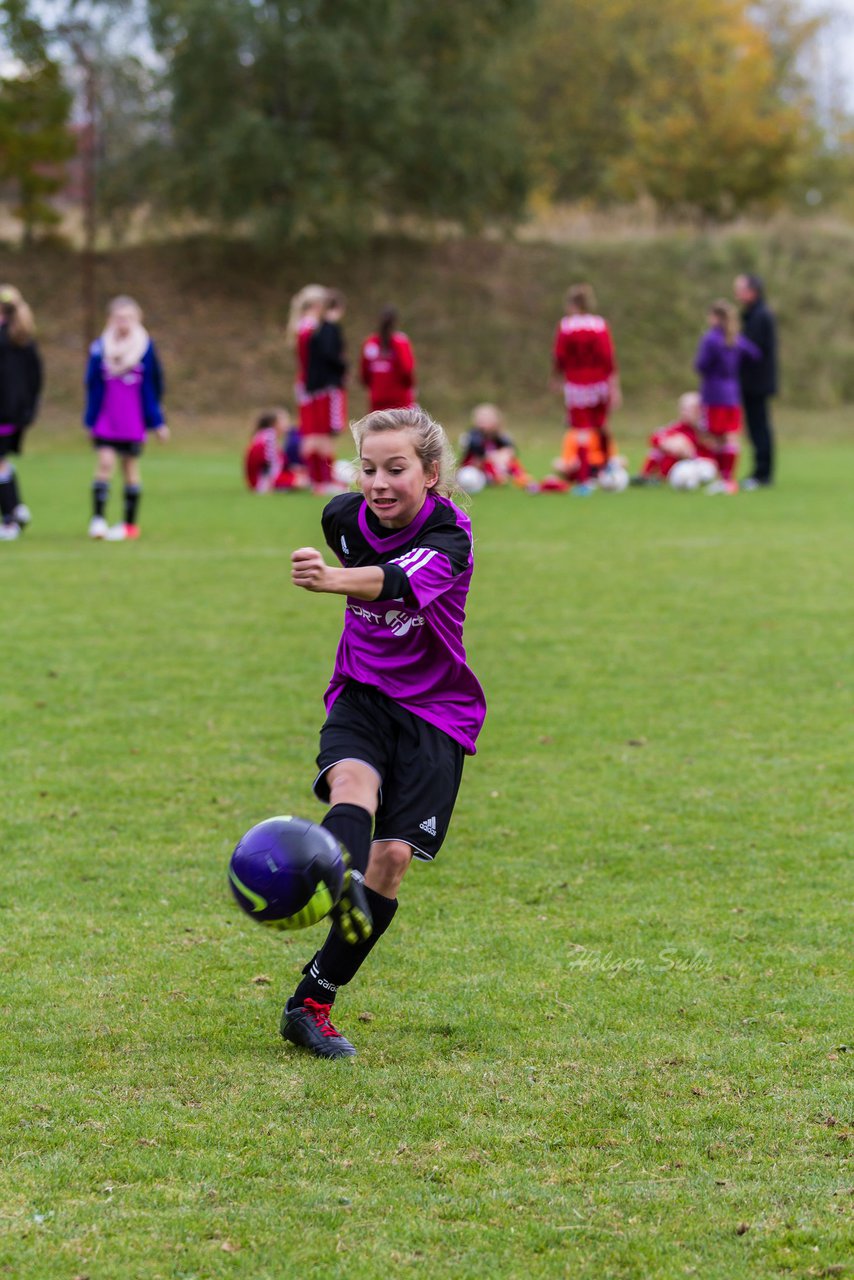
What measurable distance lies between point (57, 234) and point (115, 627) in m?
31.1

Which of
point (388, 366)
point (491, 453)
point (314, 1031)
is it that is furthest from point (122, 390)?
point (314, 1031)

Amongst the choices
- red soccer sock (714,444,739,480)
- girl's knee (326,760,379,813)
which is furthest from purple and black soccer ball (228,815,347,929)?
red soccer sock (714,444,739,480)

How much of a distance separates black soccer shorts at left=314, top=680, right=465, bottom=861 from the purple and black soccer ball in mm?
398

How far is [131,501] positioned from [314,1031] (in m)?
12.1

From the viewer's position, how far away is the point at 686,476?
21281 mm

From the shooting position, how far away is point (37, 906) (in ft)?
17.5

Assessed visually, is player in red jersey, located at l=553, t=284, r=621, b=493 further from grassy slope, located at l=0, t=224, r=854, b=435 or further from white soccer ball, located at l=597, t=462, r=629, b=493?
grassy slope, located at l=0, t=224, r=854, b=435

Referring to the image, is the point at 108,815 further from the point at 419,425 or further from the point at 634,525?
the point at 634,525

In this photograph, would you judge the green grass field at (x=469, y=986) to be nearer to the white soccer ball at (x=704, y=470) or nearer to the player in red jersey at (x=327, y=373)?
the player in red jersey at (x=327, y=373)

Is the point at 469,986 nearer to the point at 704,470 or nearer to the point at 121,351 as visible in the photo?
the point at 121,351

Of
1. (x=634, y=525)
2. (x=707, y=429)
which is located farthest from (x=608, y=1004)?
(x=707, y=429)

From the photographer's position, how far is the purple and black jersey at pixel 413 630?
4.45 meters

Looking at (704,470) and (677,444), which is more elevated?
(677,444)

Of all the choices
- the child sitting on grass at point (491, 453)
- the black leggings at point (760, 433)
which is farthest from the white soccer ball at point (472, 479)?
the black leggings at point (760, 433)
